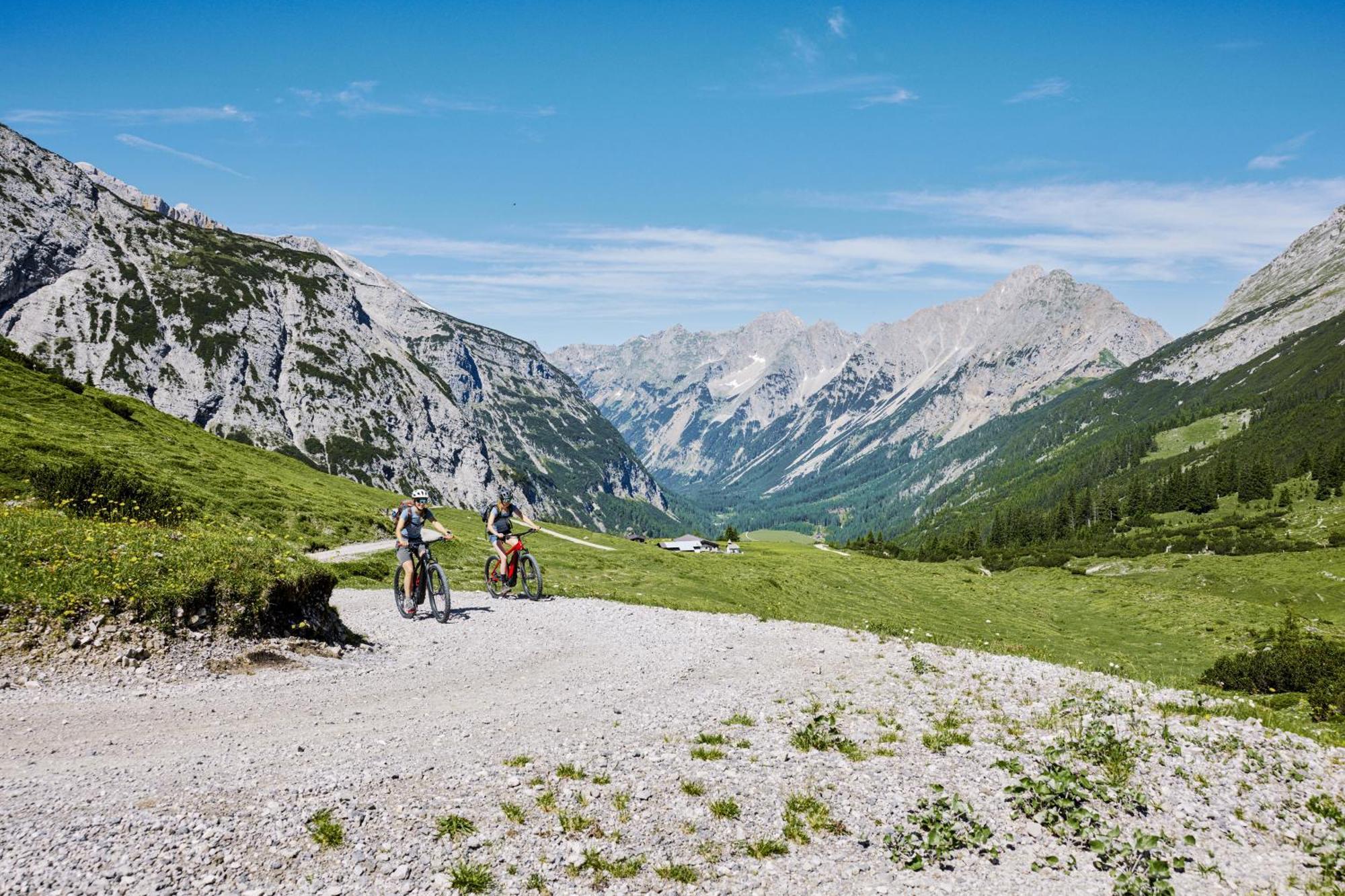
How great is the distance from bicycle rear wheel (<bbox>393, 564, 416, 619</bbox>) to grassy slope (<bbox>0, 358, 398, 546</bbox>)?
1756cm

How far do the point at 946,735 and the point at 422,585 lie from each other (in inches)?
680

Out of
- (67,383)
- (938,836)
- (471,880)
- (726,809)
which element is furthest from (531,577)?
(67,383)

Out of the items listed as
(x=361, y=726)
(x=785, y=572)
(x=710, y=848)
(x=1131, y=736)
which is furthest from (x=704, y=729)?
(x=785, y=572)

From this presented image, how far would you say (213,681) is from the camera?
51.4ft

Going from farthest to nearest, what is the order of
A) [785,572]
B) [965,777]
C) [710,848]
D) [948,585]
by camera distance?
[948,585]
[785,572]
[965,777]
[710,848]

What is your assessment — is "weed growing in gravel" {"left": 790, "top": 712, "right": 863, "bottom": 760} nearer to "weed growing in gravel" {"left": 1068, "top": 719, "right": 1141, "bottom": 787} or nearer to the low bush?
"weed growing in gravel" {"left": 1068, "top": 719, "right": 1141, "bottom": 787}

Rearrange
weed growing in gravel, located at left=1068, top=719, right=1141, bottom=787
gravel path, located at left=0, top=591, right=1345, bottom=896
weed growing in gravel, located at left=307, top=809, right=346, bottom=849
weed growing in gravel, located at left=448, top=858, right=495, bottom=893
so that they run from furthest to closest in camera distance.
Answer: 1. weed growing in gravel, located at left=1068, top=719, right=1141, bottom=787
2. weed growing in gravel, located at left=307, top=809, right=346, bottom=849
3. gravel path, located at left=0, top=591, right=1345, bottom=896
4. weed growing in gravel, located at left=448, top=858, right=495, bottom=893

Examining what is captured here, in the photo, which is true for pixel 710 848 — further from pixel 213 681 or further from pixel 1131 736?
pixel 213 681

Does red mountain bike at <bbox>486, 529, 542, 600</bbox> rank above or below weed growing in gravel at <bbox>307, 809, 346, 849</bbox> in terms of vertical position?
above

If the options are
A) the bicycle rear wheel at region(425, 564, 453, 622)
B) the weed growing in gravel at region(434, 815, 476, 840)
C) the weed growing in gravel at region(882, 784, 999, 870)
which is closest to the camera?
the weed growing in gravel at region(434, 815, 476, 840)

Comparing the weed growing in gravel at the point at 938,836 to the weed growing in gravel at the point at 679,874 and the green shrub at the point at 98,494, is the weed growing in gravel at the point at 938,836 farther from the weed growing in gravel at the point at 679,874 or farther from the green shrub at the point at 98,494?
the green shrub at the point at 98,494

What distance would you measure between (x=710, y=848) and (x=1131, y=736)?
35.8ft

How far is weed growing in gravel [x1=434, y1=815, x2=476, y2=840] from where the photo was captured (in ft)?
33.3

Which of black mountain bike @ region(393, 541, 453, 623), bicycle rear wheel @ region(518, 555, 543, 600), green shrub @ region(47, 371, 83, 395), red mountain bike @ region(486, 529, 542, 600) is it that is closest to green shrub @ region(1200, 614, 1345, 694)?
bicycle rear wheel @ region(518, 555, 543, 600)
